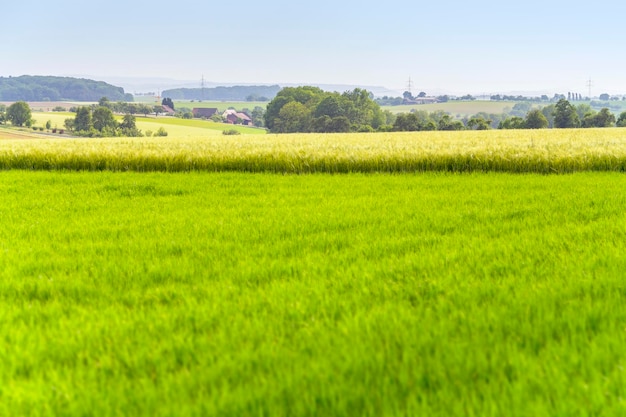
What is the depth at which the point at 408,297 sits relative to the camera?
15.5ft

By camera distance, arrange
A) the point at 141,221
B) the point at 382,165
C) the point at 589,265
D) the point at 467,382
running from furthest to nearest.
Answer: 1. the point at 382,165
2. the point at 141,221
3. the point at 589,265
4. the point at 467,382

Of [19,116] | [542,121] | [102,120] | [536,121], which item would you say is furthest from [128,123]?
[542,121]

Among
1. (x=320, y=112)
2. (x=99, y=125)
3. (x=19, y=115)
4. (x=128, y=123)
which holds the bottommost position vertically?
(x=99, y=125)

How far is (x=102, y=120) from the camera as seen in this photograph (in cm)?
15250

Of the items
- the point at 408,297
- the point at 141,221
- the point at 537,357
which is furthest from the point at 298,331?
the point at 141,221

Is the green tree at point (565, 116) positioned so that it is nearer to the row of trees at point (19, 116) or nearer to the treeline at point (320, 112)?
the treeline at point (320, 112)

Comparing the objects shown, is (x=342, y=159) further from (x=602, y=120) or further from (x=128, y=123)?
(x=128, y=123)

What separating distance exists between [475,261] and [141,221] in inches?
243

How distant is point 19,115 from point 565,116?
509ft

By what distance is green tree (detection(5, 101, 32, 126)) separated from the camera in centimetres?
14857

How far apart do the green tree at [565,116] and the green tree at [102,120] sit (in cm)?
12539

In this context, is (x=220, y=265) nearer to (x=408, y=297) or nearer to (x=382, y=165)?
(x=408, y=297)

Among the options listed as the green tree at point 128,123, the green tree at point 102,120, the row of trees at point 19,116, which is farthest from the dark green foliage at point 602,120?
the row of trees at point 19,116

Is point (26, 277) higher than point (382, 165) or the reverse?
the reverse
